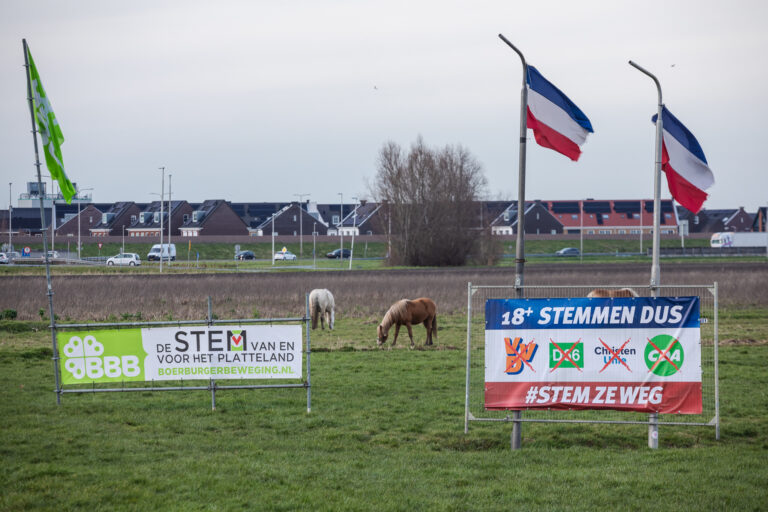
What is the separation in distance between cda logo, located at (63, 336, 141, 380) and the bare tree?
65.3 meters

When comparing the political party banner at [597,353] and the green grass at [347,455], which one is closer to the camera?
the green grass at [347,455]

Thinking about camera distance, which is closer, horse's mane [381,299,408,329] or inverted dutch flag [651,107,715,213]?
inverted dutch flag [651,107,715,213]

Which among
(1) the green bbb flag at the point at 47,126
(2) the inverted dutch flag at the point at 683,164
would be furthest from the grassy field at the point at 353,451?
(1) the green bbb flag at the point at 47,126

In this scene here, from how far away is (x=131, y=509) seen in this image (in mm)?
7773

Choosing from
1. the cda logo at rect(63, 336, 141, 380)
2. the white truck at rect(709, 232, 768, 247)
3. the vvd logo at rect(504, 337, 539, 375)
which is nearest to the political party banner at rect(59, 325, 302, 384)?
the cda logo at rect(63, 336, 141, 380)

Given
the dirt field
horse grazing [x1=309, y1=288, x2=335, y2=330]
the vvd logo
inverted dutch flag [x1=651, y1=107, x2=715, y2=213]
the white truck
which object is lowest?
the dirt field

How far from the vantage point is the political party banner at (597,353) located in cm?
1064

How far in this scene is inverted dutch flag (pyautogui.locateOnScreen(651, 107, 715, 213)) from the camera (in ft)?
42.1

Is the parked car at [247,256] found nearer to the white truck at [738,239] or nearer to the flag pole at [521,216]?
the white truck at [738,239]

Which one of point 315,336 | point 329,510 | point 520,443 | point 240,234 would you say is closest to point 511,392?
point 520,443

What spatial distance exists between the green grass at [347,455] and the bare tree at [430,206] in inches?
2431

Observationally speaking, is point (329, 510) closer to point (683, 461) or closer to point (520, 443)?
point (520, 443)

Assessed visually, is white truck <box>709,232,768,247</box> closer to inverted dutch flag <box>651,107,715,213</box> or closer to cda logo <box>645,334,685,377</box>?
inverted dutch flag <box>651,107,715,213</box>

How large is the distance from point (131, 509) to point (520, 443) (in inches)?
219
